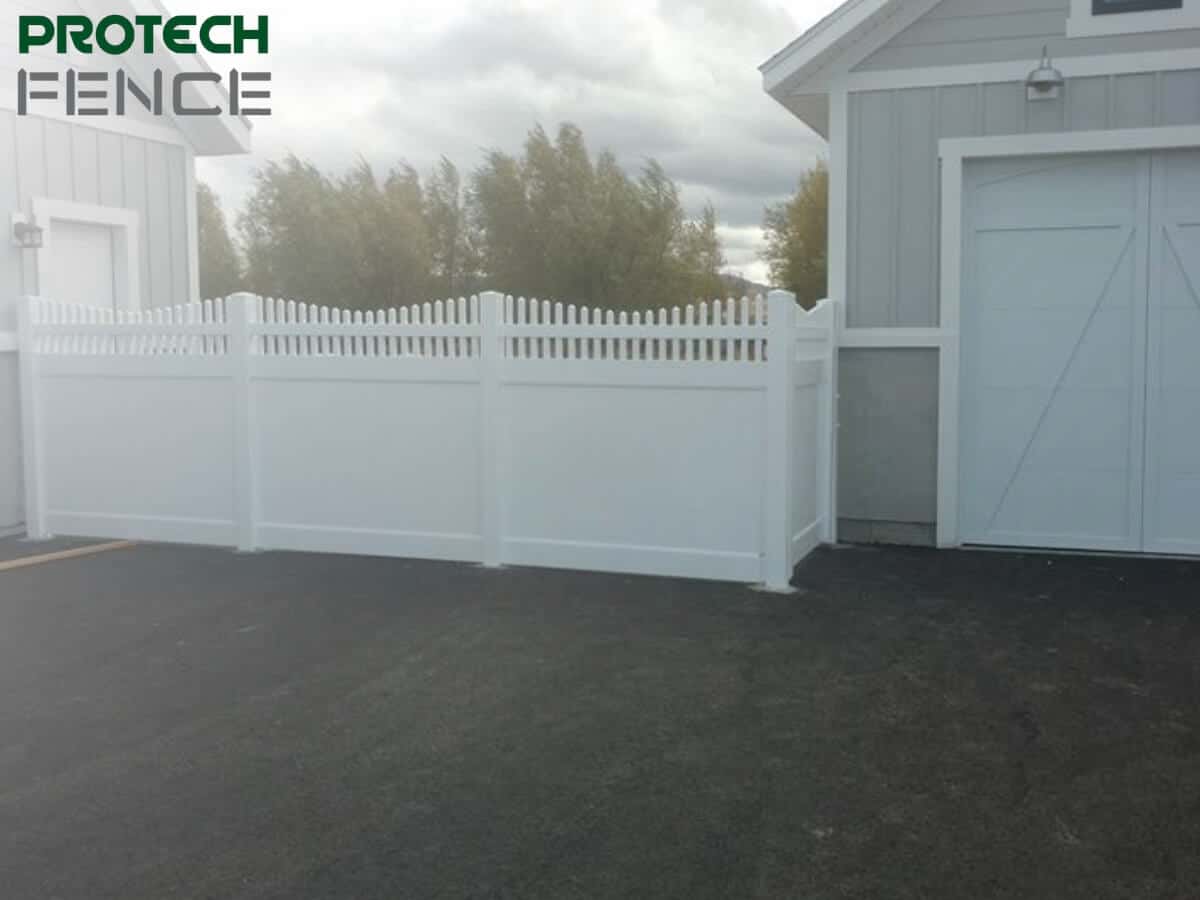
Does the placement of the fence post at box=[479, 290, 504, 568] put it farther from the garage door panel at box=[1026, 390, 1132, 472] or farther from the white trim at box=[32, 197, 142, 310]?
the white trim at box=[32, 197, 142, 310]

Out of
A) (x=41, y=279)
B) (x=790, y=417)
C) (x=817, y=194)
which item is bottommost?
(x=790, y=417)

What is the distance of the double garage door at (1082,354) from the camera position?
8.12 meters

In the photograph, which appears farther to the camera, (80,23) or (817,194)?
(817,194)

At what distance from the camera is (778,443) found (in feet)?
23.3

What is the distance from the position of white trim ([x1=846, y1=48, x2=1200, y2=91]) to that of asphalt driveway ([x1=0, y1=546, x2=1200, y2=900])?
3.44 m

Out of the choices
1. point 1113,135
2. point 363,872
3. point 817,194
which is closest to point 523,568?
point 363,872

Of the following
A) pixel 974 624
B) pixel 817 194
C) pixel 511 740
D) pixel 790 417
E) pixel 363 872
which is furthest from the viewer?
pixel 817 194

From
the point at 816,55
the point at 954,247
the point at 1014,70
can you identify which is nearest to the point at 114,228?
the point at 816,55

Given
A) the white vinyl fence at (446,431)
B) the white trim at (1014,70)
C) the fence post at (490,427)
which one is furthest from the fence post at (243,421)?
the white trim at (1014,70)

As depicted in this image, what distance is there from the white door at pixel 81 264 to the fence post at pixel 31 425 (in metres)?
→ 0.59

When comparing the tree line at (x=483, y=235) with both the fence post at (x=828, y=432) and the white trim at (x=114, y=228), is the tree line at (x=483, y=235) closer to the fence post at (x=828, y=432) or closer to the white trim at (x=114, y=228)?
the white trim at (x=114, y=228)

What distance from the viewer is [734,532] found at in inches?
287

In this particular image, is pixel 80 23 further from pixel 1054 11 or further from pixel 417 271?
pixel 417 271

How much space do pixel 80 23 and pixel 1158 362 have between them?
351 inches
